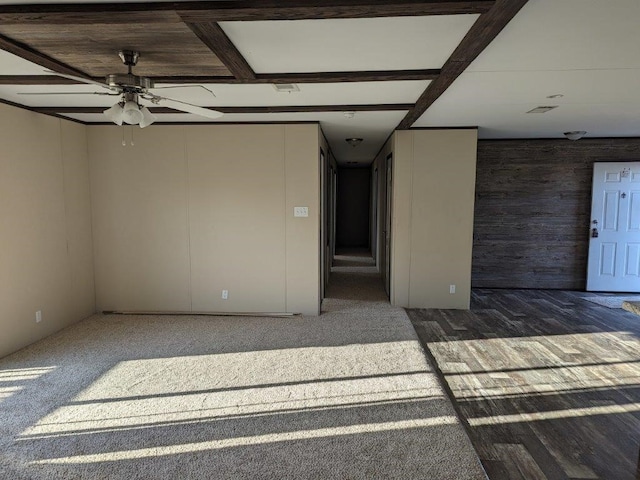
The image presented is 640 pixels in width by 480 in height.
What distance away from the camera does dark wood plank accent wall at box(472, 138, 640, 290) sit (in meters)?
6.18

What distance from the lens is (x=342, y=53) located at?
2459 millimetres

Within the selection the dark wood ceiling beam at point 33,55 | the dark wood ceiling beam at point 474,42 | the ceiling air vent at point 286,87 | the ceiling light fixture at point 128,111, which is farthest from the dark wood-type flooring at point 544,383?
the dark wood ceiling beam at point 33,55

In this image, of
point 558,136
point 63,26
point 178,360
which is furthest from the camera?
point 558,136

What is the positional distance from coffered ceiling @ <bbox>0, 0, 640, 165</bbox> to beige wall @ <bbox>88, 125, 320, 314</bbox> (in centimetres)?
84

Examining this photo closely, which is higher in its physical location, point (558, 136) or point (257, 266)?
point (558, 136)

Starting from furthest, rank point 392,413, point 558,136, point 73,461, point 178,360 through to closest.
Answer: point 558,136, point 178,360, point 392,413, point 73,461

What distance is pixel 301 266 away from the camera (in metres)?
4.92

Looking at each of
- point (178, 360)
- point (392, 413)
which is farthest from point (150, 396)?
point (392, 413)

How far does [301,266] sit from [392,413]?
248 centimetres

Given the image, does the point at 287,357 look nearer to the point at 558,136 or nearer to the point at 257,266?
the point at 257,266

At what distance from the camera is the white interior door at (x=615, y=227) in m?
6.07

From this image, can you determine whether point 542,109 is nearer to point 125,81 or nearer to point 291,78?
point 291,78

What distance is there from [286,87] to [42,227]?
9.48ft

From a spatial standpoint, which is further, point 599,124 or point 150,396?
point 599,124
